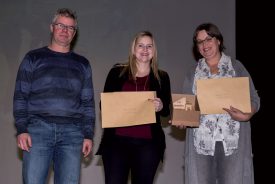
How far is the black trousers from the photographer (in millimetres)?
2303

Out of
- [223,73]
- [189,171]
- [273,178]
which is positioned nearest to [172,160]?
[273,178]

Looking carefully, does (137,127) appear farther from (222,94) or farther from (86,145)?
(222,94)

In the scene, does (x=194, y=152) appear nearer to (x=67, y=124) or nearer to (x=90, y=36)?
(x=67, y=124)

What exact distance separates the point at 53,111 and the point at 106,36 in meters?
1.89

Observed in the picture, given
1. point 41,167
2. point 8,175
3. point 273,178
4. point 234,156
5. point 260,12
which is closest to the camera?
point 41,167

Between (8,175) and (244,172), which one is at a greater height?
(244,172)

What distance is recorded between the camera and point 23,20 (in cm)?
389

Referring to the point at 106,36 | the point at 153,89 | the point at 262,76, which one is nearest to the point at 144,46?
the point at 153,89

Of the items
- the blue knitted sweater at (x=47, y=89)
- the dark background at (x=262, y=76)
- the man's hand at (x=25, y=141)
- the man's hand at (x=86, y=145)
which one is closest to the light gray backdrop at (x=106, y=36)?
the dark background at (x=262, y=76)

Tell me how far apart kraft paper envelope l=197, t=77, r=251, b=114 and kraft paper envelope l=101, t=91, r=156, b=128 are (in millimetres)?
340

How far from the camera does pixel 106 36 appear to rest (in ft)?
13.1

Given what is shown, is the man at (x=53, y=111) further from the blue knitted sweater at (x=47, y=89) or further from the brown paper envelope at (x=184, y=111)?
the brown paper envelope at (x=184, y=111)

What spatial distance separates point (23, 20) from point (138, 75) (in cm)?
198

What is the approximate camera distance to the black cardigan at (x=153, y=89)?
7.83 feet
